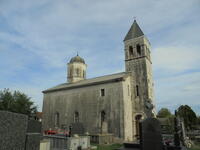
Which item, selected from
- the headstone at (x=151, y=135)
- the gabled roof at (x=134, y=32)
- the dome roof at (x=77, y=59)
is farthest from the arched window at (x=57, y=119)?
the headstone at (x=151, y=135)

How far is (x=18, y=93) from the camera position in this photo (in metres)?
31.2

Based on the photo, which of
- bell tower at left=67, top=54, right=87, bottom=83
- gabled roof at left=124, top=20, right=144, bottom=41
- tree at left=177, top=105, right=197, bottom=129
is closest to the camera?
gabled roof at left=124, top=20, right=144, bottom=41

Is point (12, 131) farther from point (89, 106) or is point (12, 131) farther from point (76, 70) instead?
point (76, 70)

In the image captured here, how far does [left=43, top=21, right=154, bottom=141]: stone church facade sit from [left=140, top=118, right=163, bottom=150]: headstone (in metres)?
13.4

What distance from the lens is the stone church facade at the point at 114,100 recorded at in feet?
72.4

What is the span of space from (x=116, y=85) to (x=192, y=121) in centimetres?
2539

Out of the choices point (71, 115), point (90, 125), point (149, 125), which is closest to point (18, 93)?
point (71, 115)

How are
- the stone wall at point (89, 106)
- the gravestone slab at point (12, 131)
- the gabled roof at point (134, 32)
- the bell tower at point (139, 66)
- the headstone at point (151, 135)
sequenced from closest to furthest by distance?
the gravestone slab at point (12, 131)
the headstone at point (151, 135)
the stone wall at point (89, 106)
the bell tower at point (139, 66)
the gabled roof at point (134, 32)

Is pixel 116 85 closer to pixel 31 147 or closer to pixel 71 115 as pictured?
pixel 71 115

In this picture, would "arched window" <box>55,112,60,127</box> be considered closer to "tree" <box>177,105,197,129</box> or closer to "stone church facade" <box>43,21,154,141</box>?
"stone church facade" <box>43,21,154,141</box>

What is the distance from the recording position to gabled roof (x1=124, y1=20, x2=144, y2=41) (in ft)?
89.8

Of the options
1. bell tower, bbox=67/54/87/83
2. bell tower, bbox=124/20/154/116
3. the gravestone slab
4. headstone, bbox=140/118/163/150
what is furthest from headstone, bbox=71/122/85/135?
bell tower, bbox=67/54/87/83

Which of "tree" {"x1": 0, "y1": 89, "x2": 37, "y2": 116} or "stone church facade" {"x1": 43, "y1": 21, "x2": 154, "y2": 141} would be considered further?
"tree" {"x1": 0, "y1": 89, "x2": 37, "y2": 116}

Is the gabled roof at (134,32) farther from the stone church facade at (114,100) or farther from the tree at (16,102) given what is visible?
the tree at (16,102)
